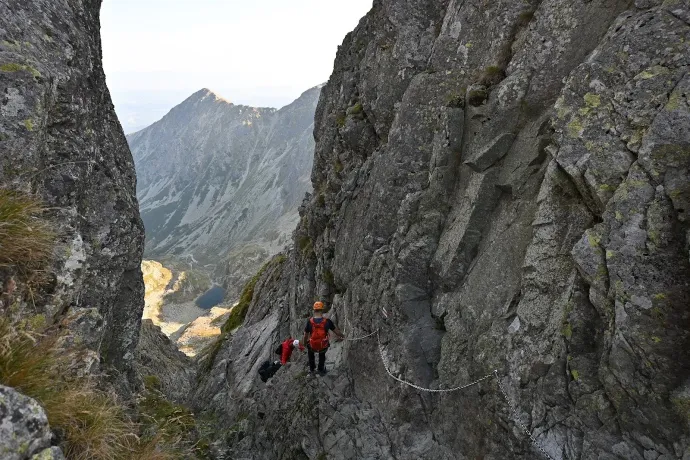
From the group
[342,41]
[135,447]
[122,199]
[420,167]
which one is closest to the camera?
[135,447]

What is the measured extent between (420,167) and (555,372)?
32.9 feet

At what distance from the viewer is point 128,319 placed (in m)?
15.9

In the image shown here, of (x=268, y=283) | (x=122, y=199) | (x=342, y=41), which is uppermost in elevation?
(x=342, y=41)

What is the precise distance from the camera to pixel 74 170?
41.1 ft

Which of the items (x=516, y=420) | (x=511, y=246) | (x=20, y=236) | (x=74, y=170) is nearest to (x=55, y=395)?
(x=20, y=236)

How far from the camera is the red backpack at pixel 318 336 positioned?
A: 62.3 feet

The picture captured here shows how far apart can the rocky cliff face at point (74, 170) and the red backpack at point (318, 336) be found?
24.7 ft

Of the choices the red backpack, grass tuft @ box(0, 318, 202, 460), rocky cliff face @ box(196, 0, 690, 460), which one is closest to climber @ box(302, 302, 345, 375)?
the red backpack

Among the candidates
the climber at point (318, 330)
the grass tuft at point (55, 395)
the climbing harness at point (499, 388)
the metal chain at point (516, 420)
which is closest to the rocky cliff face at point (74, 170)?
the grass tuft at point (55, 395)

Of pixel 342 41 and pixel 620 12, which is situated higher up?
pixel 342 41

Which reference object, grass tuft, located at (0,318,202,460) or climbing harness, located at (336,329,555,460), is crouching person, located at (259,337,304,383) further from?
grass tuft, located at (0,318,202,460)

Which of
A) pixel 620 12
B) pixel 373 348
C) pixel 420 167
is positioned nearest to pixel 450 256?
pixel 420 167

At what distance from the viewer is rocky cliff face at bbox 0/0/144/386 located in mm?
9695

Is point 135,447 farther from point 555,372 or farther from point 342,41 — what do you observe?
point 342,41
